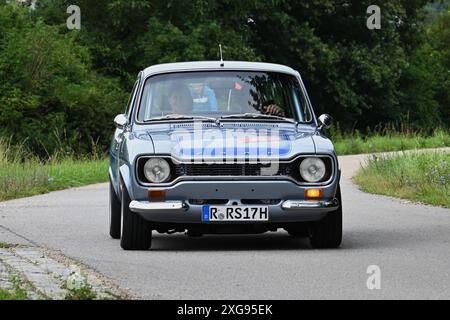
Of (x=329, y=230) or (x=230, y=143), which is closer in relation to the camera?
(x=230, y=143)

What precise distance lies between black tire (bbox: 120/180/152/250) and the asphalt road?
3.6 inches

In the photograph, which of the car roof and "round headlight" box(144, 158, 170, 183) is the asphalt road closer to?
"round headlight" box(144, 158, 170, 183)

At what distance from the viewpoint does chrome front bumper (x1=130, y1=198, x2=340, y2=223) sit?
12062 millimetres

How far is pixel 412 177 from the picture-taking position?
21328mm

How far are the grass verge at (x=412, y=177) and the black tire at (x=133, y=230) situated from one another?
20.9ft

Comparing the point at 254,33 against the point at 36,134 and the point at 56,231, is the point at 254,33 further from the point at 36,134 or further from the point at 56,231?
the point at 56,231

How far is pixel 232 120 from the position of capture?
514 inches

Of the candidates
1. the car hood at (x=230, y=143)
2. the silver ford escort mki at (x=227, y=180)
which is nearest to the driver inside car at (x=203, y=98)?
the silver ford escort mki at (x=227, y=180)

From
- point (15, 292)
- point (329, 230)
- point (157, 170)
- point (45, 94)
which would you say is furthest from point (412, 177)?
point (45, 94)

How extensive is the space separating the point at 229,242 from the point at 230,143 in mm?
1797

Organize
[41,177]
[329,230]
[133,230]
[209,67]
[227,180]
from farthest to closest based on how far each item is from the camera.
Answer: [41,177]
[209,67]
[329,230]
[133,230]
[227,180]

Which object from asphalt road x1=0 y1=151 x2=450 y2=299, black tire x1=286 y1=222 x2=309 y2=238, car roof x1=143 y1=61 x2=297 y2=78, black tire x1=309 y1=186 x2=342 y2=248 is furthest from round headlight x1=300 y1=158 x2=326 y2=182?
car roof x1=143 y1=61 x2=297 y2=78

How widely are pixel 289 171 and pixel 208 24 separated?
38.0 m

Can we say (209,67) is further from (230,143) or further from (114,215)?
(114,215)
